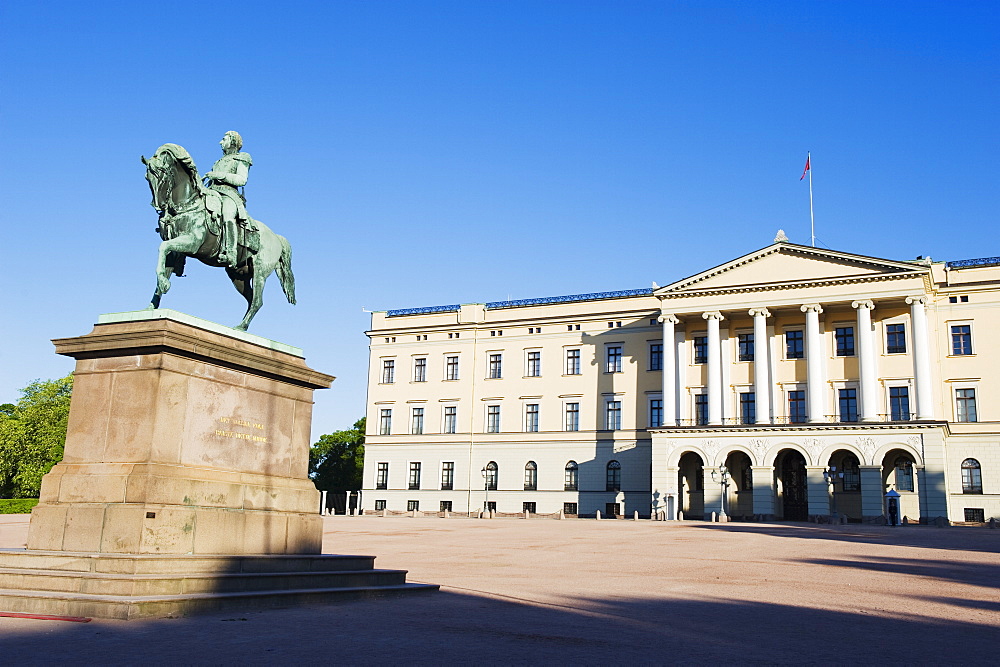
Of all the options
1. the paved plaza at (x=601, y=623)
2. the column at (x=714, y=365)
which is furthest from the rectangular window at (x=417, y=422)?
the paved plaza at (x=601, y=623)

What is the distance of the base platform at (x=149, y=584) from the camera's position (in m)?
9.31

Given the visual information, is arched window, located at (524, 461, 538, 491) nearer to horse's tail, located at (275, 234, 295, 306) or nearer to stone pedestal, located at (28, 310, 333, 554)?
horse's tail, located at (275, 234, 295, 306)

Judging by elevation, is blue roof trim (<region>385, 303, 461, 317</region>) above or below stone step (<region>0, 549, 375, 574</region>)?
above

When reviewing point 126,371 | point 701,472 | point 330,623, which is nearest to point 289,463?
point 126,371

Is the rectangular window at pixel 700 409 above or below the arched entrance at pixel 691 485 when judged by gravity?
above

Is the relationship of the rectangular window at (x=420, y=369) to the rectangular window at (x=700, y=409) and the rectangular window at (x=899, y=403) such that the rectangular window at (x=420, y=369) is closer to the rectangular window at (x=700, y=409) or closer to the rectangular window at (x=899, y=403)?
the rectangular window at (x=700, y=409)

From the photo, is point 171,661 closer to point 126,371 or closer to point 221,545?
point 221,545

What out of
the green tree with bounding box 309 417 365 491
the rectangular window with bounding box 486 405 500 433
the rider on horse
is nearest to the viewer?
the rider on horse

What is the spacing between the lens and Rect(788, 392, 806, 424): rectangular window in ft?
187

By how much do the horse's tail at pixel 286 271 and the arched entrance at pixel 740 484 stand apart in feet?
151

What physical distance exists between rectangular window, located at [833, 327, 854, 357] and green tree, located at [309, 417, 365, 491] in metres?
48.7

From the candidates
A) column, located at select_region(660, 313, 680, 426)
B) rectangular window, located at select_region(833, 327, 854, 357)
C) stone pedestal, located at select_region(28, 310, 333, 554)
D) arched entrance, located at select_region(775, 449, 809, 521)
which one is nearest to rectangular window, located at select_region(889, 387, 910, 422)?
rectangular window, located at select_region(833, 327, 854, 357)

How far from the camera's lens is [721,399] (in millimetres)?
59031

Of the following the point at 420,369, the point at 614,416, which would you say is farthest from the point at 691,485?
the point at 420,369
